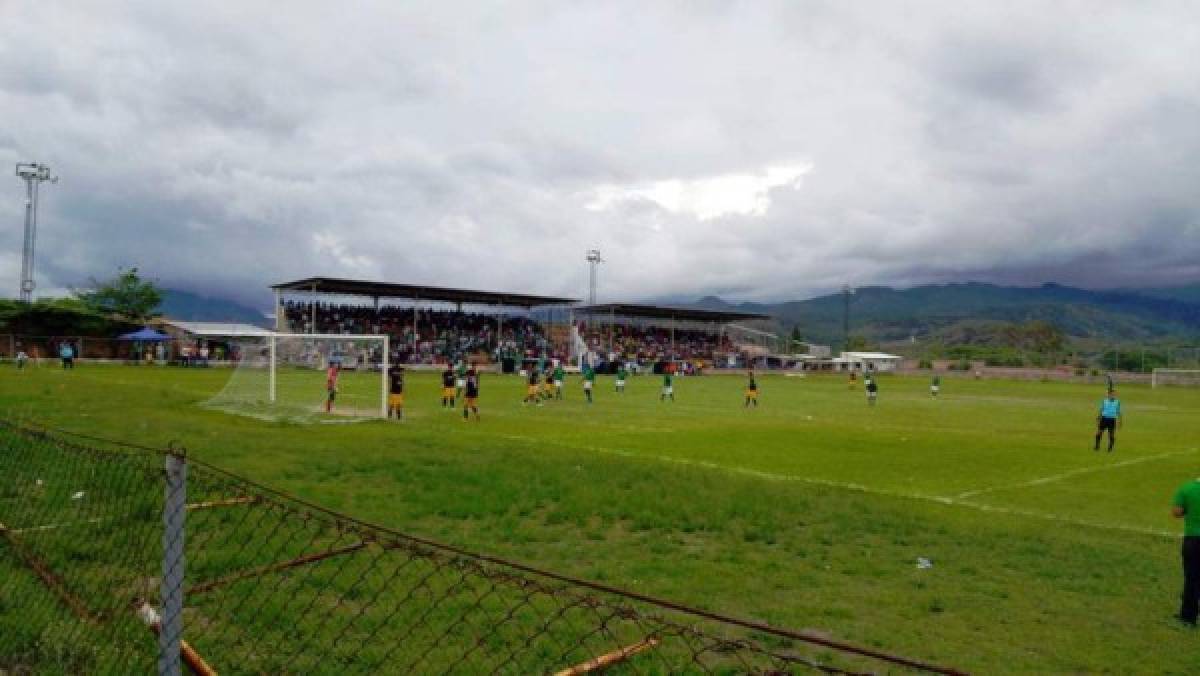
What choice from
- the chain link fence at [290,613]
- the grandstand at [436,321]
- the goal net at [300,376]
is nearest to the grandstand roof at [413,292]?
the grandstand at [436,321]

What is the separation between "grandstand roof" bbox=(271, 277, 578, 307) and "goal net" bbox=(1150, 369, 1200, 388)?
53056 mm

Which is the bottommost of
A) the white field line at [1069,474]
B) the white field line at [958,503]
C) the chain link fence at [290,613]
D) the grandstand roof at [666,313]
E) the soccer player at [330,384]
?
the white field line at [1069,474]

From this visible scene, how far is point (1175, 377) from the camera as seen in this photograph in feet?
245

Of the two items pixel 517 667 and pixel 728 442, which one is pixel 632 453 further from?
pixel 517 667

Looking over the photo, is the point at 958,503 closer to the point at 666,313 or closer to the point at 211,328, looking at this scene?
the point at 666,313

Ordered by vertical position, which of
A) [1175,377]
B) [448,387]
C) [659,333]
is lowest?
[1175,377]

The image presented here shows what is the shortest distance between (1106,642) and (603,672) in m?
4.44

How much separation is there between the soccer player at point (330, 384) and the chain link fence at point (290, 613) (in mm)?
17633

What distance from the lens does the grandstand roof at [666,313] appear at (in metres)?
88.2

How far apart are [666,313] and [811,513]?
274ft

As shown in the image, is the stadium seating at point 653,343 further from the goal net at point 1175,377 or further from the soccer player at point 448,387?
the soccer player at point 448,387

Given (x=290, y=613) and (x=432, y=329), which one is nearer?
(x=290, y=613)

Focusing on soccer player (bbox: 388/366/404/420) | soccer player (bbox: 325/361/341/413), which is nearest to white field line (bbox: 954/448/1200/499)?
soccer player (bbox: 388/366/404/420)

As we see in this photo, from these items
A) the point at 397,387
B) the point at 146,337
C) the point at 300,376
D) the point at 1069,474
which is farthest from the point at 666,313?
the point at 1069,474
